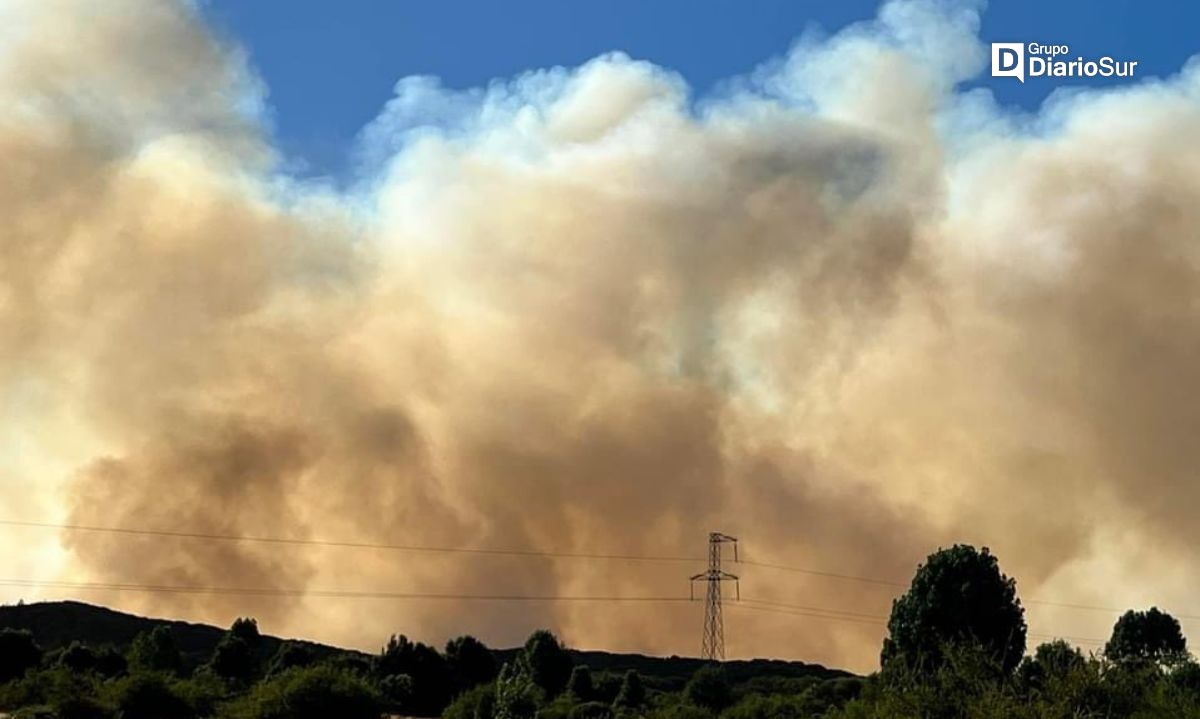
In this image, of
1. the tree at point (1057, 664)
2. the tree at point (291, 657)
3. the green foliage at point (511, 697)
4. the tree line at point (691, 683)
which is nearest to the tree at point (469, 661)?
the tree line at point (691, 683)

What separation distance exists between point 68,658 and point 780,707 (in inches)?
2545

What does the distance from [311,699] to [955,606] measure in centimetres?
6011

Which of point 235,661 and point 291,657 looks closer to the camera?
point 235,661

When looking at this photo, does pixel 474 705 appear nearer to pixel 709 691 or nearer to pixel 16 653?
pixel 709 691

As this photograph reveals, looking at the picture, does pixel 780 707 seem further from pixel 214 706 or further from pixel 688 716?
pixel 214 706

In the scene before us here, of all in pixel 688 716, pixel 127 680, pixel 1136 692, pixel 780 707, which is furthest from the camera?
pixel 780 707

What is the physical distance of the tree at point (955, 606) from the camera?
105 metres

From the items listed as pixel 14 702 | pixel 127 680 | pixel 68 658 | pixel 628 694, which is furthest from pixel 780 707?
pixel 68 658

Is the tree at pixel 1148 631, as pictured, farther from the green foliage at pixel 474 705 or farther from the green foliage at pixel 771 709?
the green foliage at pixel 474 705

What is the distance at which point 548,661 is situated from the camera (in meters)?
126

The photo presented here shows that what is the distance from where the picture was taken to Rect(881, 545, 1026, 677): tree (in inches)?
4126

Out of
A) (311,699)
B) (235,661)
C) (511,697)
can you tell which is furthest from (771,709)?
(235,661)

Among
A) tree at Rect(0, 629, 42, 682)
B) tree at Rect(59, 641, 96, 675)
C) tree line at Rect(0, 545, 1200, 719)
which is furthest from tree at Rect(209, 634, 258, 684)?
tree at Rect(0, 629, 42, 682)

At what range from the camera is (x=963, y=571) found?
350 ft
